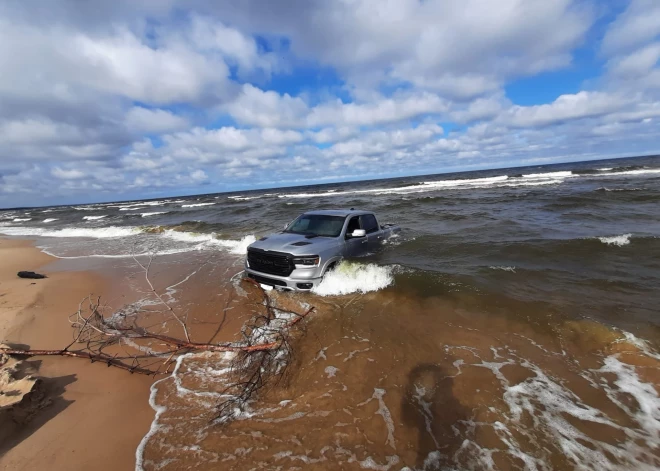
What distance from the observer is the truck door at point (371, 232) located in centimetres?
838

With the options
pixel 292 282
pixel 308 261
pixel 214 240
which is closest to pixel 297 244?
pixel 308 261

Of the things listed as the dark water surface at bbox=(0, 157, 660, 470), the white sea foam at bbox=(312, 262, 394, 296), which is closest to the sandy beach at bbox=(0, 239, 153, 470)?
the dark water surface at bbox=(0, 157, 660, 470)

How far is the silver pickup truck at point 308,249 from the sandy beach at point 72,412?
3.05 meters

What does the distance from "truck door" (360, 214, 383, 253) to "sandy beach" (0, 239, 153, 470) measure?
5.85m

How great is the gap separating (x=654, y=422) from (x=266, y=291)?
20.1 ft

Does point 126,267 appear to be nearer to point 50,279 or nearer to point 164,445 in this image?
point 50,279

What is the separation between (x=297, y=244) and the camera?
21.9ft

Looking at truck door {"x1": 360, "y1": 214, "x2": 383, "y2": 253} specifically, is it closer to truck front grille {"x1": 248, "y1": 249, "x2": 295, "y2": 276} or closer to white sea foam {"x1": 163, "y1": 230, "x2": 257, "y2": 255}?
truck front grille {"x1": 248, "y1": 249, "x2": 295, "y2": 276}

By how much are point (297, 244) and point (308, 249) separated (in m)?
0.35

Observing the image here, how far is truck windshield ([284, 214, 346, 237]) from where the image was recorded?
7.58 metres

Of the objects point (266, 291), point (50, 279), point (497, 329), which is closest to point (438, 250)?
point (497, 329)

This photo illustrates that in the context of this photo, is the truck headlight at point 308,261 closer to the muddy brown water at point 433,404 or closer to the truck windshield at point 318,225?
the truck windshield at point 318,225

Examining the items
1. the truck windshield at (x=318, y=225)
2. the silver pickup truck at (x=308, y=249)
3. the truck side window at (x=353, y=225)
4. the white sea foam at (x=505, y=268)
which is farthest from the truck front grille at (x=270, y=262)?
the white sea foam at (x=505, y=268)

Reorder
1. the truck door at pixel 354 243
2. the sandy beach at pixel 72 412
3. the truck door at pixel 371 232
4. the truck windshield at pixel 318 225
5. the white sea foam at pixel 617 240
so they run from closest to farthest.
→ 1. the sandy beach at pixel 72 412
2. the truck door at pixel 354 243
3. the truck windshield at pixel 318 225
4. the truck door at pixel 371 232
5. the white sea foam at pixel 617 240
